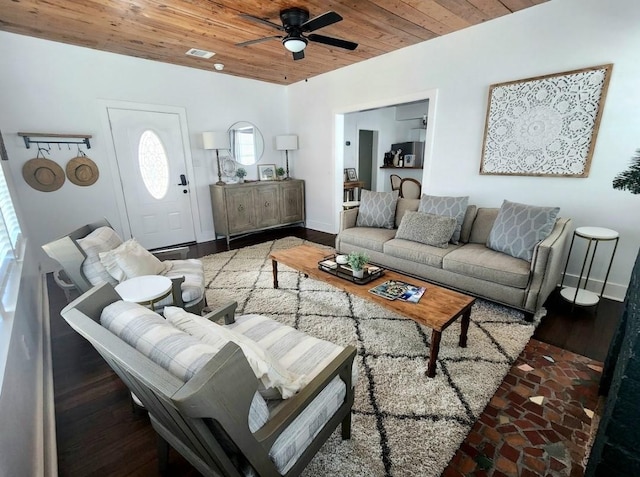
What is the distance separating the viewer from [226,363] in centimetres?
71

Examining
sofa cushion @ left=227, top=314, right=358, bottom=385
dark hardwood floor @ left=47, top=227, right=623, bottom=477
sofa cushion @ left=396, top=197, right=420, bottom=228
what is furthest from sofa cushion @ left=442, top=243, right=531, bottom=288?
sofa cushion @ left=227, top=314, right=358, bottom=385

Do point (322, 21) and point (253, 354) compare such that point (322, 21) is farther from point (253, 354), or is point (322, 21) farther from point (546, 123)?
point (253, 354)

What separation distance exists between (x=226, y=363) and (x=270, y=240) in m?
4.19

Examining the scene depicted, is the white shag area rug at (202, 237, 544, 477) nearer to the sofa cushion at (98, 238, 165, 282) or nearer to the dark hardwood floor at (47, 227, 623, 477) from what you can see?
the dark hardwood floor at (47, 227, 623, 477)

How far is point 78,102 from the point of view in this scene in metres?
3.60

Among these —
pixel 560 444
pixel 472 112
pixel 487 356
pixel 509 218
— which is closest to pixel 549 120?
pixel 472 112

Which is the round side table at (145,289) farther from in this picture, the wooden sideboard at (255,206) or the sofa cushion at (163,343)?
the wooden sideboard at (255,206)

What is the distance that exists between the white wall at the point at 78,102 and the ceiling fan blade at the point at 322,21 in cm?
267

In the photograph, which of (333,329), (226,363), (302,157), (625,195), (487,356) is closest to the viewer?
(226,363)

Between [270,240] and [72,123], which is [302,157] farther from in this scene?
[72,123]

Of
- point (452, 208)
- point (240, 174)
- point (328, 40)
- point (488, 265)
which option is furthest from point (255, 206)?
point (488, 265)

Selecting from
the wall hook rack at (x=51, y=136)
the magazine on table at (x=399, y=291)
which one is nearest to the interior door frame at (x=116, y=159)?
the wall hook rack at (x=51, y=136)

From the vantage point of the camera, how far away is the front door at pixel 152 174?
4.02 m

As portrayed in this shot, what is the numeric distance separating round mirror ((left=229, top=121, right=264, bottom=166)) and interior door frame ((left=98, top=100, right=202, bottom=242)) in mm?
759
